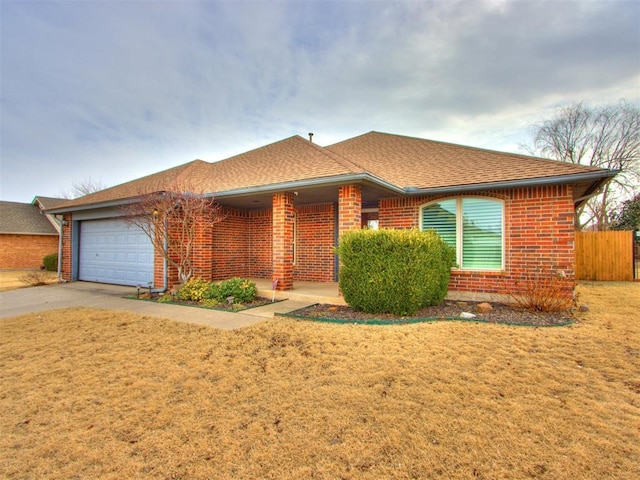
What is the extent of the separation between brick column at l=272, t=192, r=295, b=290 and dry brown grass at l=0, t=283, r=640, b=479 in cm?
327

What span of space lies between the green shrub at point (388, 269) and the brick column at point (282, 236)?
224 centimetres

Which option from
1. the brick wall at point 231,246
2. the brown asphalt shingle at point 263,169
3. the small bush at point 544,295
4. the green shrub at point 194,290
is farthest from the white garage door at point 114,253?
the small bush at point 544,295

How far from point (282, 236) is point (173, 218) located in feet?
11.5

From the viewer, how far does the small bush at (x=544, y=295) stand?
6234 mm

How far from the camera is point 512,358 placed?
4.02 meters

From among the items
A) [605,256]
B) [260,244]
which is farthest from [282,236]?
[605,256]

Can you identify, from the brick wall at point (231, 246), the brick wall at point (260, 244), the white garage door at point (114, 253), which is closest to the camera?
the white garage door at point (114, 253)

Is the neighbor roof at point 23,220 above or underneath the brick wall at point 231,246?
above

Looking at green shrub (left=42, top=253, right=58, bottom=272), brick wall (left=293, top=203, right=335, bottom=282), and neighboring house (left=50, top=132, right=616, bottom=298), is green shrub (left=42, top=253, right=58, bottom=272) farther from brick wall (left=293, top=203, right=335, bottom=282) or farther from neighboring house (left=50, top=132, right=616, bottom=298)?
brick wall (left=293, top=203, right=335, bottom=282)

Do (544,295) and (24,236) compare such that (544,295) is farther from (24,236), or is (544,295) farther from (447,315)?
(24,236)

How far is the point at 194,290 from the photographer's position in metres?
8.34

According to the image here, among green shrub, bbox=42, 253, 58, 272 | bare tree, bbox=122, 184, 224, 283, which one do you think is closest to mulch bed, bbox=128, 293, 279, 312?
bare tree, bbox=122, 184, 224, 283

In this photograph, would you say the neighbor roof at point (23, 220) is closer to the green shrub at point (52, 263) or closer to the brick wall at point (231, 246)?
the green shrub at point (52, 263)

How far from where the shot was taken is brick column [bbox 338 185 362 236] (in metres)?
7.25
